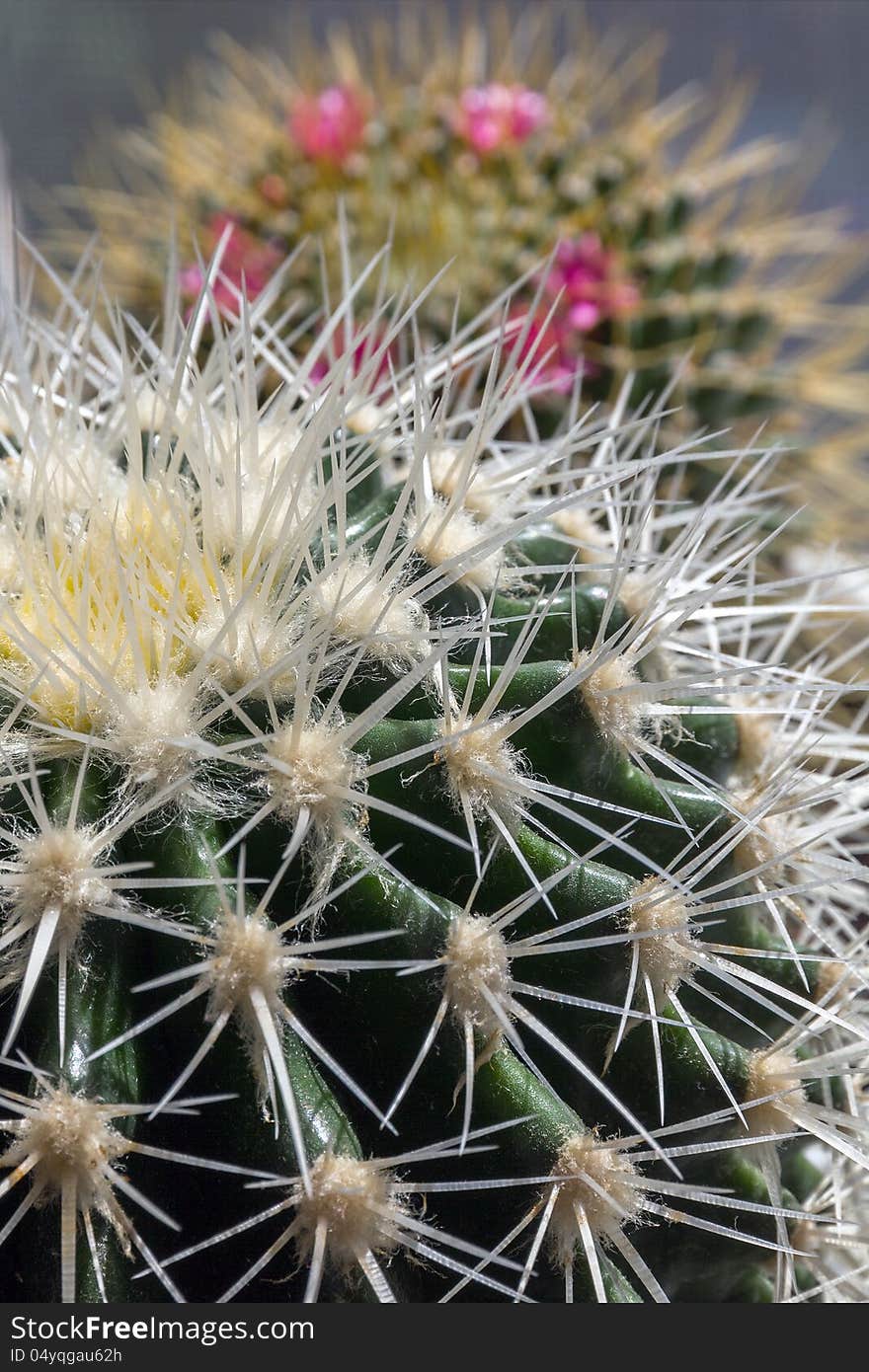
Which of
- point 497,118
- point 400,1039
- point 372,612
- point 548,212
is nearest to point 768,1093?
point 400,1039

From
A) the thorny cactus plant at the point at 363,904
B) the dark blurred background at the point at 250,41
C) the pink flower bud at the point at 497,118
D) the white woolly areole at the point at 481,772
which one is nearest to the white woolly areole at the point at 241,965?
the thorny cactus plant at the point at 363,904

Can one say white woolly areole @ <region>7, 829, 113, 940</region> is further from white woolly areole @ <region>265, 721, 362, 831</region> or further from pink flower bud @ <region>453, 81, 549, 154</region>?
pink flower bud @ <region>453, 81, 549, 154</region>

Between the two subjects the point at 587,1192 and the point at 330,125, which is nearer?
the point at 587,1192

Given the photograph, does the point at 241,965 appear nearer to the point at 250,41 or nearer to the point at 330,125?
the point at 330,125

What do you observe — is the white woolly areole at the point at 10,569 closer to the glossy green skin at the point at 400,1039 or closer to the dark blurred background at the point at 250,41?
the glossy green skin at the point at 400,1039

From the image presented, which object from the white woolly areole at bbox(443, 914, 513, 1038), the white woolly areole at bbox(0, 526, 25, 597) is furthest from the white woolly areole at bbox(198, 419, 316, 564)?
the white woolly areole at bbox(443, 914, 513, 1038)
